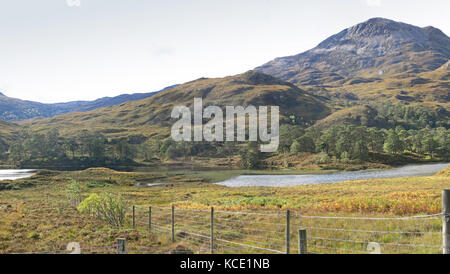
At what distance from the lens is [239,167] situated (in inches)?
5497

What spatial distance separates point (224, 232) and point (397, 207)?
1331 centimetres

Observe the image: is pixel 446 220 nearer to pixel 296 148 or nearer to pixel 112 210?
pixel 112 210

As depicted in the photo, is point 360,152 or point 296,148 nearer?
point 360,152

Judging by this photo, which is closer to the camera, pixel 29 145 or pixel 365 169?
pixel 365 169

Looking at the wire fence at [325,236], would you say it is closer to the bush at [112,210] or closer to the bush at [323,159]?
the bush at [112,210]

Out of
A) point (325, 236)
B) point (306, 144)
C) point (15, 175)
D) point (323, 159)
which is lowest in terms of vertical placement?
point (15, 175)

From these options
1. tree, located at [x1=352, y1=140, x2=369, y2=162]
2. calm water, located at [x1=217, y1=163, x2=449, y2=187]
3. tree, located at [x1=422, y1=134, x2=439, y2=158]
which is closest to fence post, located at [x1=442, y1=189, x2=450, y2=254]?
calm water, located at [x1=217, y1=163, x2=449, y2=187]

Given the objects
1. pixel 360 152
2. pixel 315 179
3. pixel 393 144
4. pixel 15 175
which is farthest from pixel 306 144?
pixel 15 175

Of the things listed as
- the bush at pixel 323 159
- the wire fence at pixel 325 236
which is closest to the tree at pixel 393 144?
the bush at pixel 323 159

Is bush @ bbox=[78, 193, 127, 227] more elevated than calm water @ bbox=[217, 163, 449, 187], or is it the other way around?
bush @ bbox=[78, 193, 127, 227]

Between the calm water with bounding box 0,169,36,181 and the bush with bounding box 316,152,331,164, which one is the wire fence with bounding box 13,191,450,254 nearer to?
the calm water with bounding box 0,169,36,181

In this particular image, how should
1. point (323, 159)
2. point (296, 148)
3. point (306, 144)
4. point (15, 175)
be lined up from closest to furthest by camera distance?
point (15, 175) → point (323, 159) → point (296, 148) → point (306, 144)
